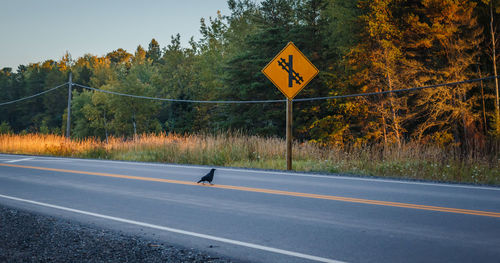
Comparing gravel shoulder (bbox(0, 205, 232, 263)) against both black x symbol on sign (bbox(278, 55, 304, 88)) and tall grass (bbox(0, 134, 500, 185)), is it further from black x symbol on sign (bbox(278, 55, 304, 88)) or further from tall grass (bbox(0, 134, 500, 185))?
black x symbol on sign (bbox(278, 55, 304, 88))

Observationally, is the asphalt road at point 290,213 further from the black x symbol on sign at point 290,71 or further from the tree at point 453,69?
the tree at point 453,69

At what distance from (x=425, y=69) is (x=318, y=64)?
10.4 metres

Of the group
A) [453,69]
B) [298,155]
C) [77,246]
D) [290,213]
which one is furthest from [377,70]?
[77,246]

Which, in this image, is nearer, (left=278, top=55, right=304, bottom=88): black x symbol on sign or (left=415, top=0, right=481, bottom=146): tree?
(left=278, top=55, right=304, bottom=88): black x symbol on sign

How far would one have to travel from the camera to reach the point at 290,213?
6918 mm

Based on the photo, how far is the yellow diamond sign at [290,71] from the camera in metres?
→ 14.9

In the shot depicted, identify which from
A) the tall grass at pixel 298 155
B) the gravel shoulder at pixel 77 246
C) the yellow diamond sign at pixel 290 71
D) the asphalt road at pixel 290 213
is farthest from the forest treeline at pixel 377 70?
the gravel shoulder at pixel 77 246

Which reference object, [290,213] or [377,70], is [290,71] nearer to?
[290,213]

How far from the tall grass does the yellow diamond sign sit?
9.07 feet

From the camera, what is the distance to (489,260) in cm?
443

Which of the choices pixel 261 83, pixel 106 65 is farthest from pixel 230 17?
pixel 106 65

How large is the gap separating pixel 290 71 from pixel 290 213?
886 centimetres

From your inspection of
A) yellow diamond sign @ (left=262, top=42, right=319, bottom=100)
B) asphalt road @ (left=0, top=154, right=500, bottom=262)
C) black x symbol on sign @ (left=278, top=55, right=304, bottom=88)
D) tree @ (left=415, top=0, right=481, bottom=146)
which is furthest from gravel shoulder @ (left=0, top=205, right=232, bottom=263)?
tree @ (left=415, top=0, right=481, bottom=146)

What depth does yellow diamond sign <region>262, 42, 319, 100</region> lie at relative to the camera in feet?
49.0
